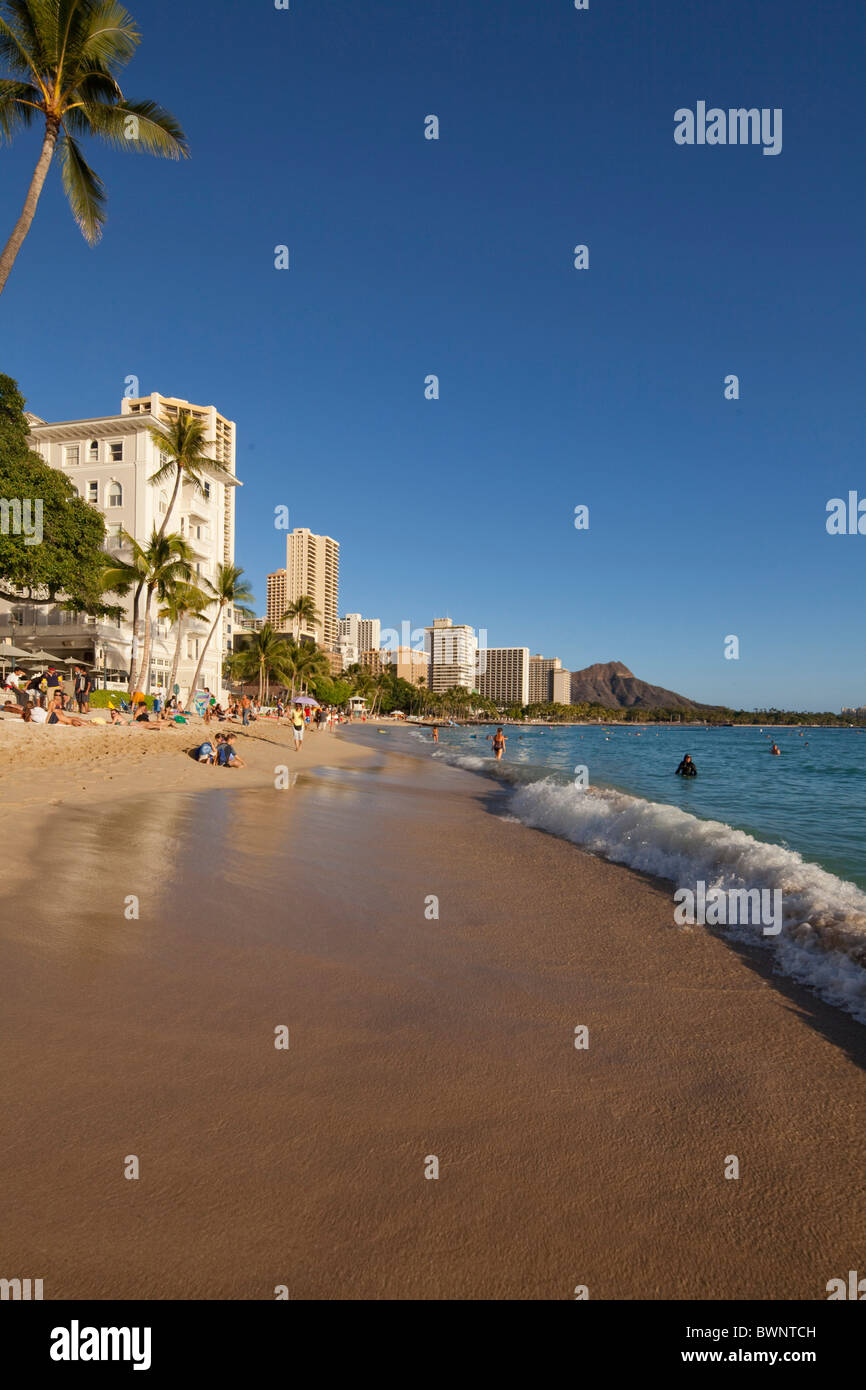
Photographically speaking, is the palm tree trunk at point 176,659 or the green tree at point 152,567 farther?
the palm tree trunk at point 176,659

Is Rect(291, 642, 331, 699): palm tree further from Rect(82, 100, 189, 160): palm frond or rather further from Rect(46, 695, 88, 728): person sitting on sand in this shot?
Rect(82, 100, 189, 160): palm frond

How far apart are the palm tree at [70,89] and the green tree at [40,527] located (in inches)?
697

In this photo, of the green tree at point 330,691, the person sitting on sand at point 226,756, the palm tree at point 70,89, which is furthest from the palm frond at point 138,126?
the green tree at point 330,691

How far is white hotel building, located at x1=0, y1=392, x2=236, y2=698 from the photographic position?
132 ft

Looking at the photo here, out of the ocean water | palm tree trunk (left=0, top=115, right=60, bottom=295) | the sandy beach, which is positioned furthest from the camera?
palm tree trunk (left=0, top=115, right=60, bottom=295)

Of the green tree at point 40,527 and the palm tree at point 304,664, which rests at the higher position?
the green tree at point 40,527

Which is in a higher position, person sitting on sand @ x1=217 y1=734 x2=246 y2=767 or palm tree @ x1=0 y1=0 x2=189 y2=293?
palm tree @ x1=0 y1=0 x2=189 y2=293

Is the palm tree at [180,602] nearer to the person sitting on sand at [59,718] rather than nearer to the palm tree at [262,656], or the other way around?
the person sitting on sand at [59,718]

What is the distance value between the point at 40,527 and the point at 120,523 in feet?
60.8

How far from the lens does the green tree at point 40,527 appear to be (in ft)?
93.7

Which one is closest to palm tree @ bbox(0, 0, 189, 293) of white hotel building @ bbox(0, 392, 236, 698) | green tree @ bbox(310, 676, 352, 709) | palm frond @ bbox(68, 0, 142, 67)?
palm frond @ bbox(68, 0, 142, 67)

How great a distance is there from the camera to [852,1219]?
2633 mm

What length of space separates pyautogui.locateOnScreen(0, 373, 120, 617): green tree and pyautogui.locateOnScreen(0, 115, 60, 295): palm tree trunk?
17.9 metres
